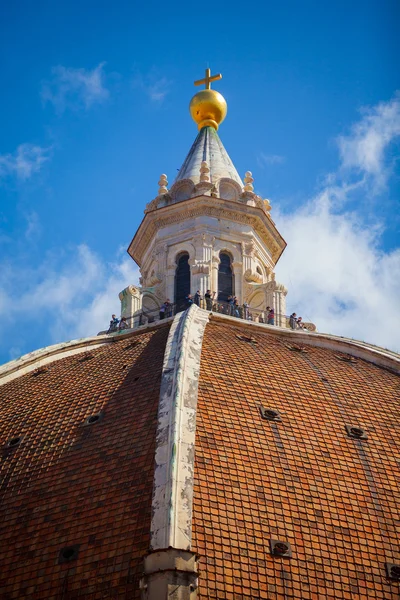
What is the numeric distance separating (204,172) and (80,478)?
17218 mm

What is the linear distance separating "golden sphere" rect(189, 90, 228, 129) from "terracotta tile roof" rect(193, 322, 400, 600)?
48.4ft

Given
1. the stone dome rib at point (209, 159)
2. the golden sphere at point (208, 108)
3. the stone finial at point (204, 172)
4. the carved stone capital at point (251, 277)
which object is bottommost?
the carved stone capital at point (251, 277)

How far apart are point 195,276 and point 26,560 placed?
48.4ft

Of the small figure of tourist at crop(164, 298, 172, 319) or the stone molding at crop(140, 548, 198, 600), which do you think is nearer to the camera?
the stone molding at crop(140, 548, 198, 600)

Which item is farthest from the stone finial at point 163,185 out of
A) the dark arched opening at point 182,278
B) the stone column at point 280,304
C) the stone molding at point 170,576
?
the stone molding at point 170,576

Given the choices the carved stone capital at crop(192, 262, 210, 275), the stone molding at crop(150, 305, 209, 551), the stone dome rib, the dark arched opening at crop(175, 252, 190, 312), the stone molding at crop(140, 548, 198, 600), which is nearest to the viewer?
the stone molding at crop(140, 548, 198, 600)

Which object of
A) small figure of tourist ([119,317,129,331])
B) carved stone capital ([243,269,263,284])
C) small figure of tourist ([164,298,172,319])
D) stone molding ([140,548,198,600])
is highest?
carved stone capital ([243,269,263,284])

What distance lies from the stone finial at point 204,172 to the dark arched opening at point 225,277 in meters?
3.07

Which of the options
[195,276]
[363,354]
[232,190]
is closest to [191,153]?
[232,190]

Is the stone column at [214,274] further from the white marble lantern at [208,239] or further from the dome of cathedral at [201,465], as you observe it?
the dome of cathedral at [201,465]

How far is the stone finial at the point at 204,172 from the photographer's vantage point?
41.7 m

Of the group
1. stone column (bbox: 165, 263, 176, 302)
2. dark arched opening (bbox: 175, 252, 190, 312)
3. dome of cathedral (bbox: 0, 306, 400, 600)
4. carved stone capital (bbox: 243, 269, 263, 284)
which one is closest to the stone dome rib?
dark arched opening (bbox: 175, 252, 190, 312)

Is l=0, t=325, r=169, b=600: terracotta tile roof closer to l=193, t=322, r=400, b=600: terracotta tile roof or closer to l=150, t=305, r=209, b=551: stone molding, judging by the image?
l=150, t=305, r=209, b=551: stone molding

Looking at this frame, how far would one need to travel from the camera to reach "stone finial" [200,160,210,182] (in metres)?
41.7
